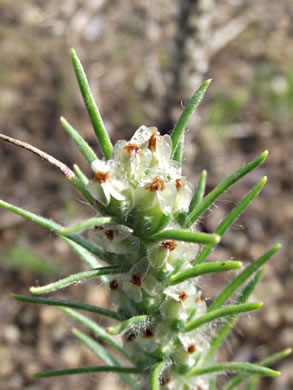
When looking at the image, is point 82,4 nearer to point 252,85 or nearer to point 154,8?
point 154,8

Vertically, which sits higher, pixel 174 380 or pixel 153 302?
pixel 153 302

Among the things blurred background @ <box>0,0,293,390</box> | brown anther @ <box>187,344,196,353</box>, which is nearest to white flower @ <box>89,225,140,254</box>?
A: brown anther @ <box>187,344,196,353</box>

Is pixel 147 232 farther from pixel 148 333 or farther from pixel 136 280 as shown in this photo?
pixel 148 333

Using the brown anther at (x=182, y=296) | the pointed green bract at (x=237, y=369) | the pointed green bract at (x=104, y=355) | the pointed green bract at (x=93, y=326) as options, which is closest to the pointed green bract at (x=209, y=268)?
the brown anther at (x=182, y=296)

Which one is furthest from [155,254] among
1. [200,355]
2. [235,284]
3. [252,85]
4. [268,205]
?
[252,85]

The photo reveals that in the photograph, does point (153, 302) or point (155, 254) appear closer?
point (155, 254)

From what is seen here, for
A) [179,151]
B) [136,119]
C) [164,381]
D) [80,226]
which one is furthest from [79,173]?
[136,119]

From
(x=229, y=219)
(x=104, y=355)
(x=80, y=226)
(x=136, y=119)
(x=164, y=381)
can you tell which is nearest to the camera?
(x=80, y=226)
